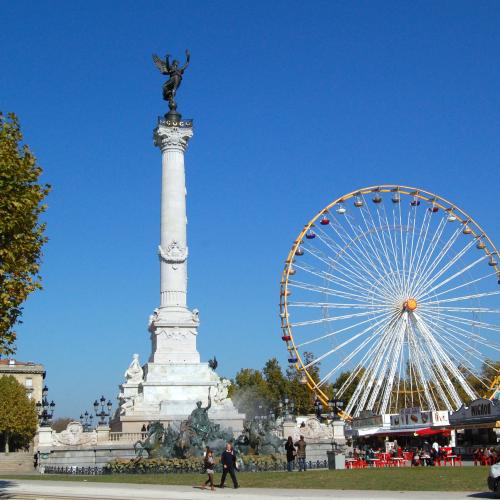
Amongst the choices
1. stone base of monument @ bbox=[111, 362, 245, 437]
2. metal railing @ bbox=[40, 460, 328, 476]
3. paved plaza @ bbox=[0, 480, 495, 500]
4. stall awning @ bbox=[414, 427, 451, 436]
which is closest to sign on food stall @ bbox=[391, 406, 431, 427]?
stall awning @ bbox=[414, 427, 451, 436]

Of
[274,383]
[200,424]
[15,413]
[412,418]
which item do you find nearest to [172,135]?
[200,424]

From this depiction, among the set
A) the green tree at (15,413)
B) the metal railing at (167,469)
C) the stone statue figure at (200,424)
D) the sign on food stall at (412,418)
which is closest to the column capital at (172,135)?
the stone statue figure at (200,424)

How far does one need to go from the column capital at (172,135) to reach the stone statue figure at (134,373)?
13920mm

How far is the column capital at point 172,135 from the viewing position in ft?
176

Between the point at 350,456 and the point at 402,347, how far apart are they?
468 inches

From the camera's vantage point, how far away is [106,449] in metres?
39.8

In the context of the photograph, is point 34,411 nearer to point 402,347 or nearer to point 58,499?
point 402,347

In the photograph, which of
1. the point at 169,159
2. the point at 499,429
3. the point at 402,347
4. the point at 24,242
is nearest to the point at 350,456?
A: the point at 499,429

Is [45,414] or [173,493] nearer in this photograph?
[173,493]

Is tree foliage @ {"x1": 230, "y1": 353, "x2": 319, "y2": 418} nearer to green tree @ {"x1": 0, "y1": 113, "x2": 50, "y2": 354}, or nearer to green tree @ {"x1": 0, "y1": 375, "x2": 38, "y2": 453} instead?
green tree @ {"x1": 0, "y1": 375, "x2": 38, "y2": 453}

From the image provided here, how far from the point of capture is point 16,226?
72.6 ft

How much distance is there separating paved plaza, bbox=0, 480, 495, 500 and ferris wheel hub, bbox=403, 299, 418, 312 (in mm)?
31900

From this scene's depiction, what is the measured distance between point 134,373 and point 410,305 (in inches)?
728

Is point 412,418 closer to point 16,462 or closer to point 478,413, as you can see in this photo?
point 478,413
